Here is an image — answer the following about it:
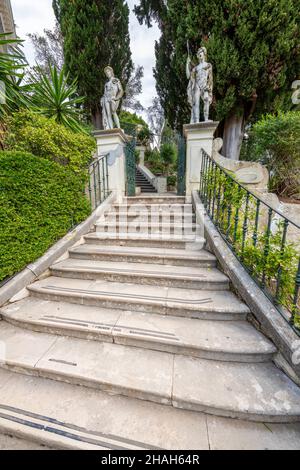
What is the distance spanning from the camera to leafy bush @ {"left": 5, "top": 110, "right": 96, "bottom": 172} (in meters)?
3.10

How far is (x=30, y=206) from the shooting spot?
2688mm

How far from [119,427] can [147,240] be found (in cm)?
234

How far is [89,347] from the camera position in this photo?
1.90m

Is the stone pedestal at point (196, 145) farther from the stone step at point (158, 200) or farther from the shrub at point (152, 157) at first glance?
the shrub at point (152, 157)

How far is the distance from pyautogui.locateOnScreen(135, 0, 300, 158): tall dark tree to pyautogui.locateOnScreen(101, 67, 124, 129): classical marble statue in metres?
3.25

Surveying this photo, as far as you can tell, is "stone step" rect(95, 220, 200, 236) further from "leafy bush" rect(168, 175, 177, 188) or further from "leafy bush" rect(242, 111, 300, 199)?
"leafy bush" rect(168, 175, 177, 188)

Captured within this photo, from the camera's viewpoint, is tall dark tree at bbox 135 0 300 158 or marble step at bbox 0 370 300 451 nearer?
marble step at bbox 0 370 300 451

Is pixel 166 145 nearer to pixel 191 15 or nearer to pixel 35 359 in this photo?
pixel 191 15

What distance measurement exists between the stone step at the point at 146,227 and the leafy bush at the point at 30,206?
73 centimetres

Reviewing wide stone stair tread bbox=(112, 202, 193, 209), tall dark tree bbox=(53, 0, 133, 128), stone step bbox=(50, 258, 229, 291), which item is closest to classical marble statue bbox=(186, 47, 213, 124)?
wide stone stair tread bbox=(112, 202, 193, 209)

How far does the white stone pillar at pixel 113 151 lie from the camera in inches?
189

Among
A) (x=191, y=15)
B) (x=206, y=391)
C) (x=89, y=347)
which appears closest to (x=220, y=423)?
(x=206, y=391)
